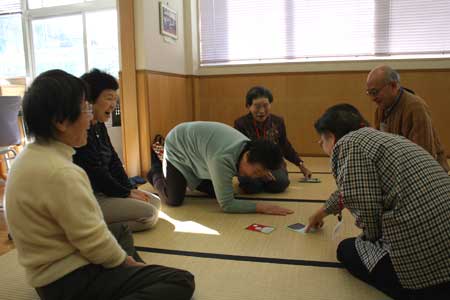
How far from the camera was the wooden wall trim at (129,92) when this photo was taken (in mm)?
3752

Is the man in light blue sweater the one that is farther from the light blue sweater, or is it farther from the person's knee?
the person's knee

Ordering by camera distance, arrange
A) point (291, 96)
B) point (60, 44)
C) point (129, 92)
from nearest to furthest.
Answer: point (129, 92) < point (291, 96) < point (60, 44)

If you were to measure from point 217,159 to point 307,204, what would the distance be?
775mm

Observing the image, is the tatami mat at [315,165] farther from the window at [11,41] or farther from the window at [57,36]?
the window at [11,41]

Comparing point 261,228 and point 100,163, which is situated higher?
point 100,163

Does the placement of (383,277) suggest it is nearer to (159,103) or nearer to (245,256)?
(245,256)

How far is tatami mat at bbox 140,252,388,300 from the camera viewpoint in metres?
1.57

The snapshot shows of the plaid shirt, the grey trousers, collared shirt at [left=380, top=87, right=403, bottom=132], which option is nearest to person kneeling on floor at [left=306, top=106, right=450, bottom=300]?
the plaid shirt

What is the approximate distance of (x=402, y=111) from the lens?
264 centimetres

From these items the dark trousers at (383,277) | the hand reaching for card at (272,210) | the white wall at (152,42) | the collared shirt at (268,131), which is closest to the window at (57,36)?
the white wall at (152,42)

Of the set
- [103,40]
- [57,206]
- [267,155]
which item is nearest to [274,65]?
[103,40]

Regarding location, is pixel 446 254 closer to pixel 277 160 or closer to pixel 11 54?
pixel 277 160

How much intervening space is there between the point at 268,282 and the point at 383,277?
0.45m

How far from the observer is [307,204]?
279 centimetres
